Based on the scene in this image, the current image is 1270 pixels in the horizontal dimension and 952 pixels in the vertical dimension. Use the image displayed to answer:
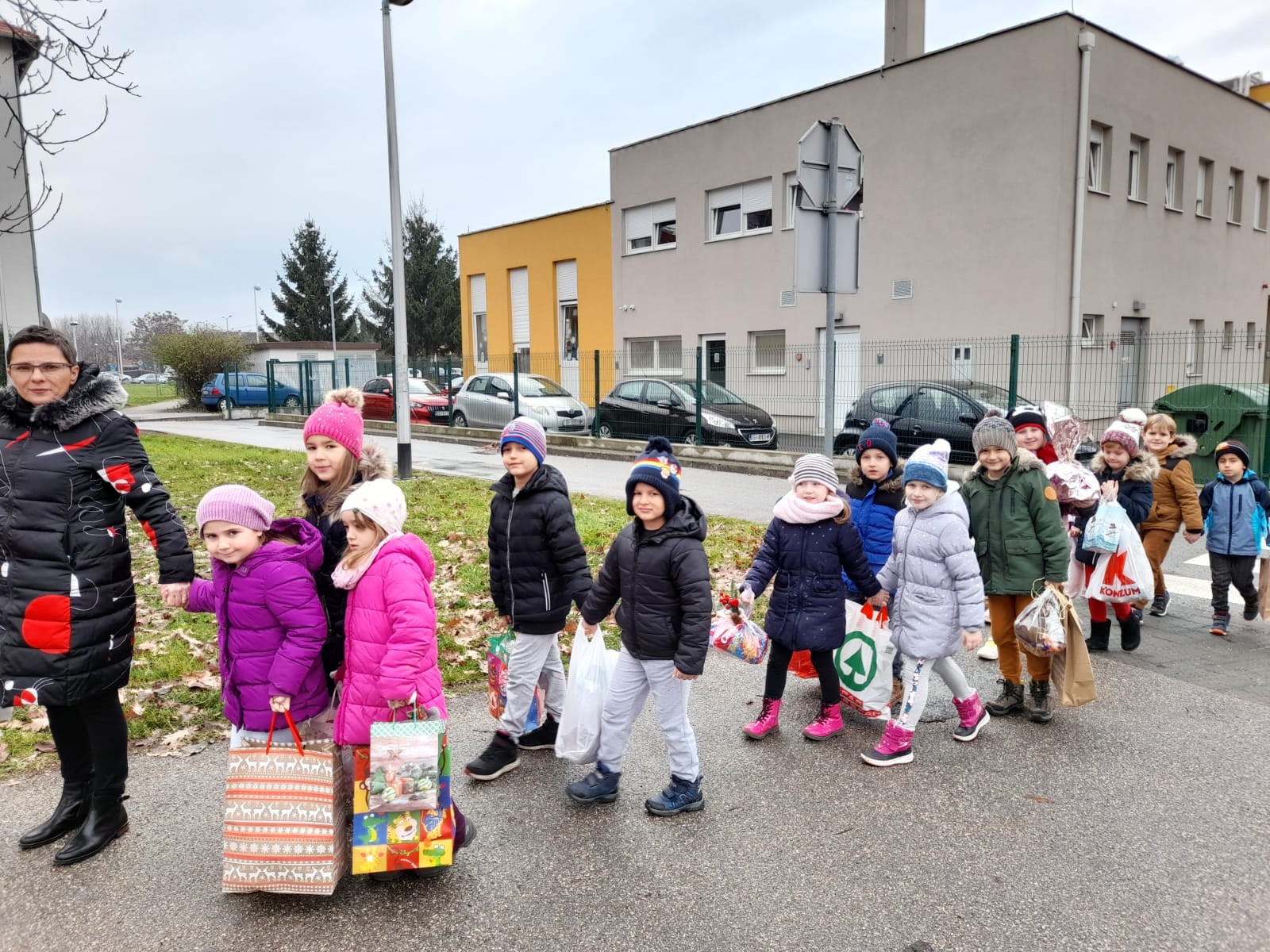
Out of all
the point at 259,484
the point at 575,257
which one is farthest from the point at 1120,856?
the point at 575,257

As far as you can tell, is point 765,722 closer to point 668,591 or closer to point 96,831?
point 668,591

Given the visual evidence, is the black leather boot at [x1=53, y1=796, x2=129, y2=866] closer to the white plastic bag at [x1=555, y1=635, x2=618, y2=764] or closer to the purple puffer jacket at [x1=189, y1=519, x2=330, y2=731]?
the purple puffer jacket at [x1=189, y1=519, x2=330, y2=731]

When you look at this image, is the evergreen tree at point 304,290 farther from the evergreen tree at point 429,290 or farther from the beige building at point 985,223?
the beige building at point 985,223

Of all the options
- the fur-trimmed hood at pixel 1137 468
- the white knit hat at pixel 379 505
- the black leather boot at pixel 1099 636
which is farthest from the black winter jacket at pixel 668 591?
the fur-trimmed hood at pixel 1137 468

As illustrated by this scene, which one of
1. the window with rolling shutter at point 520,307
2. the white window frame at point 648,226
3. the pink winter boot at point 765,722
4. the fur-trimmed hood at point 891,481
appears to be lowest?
the pink winter boot at point 765,722

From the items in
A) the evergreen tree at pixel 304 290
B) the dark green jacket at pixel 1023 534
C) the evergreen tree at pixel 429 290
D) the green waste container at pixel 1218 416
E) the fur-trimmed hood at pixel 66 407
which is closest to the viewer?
the fur-trimmed hood at pixel 66 407

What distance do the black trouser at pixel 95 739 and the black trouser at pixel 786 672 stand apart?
9.18ft

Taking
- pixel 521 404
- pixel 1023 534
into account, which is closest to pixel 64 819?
pixel 1023 534

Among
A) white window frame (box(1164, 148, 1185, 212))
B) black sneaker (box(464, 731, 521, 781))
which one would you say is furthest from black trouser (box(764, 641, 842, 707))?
white window frame (box(1164, 148, 1185, 212))

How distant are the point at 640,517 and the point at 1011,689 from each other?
2440mm

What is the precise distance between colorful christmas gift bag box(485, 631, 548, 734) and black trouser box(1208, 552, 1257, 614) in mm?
4831

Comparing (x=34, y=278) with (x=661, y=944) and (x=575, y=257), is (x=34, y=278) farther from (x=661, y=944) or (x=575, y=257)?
(x=575, y=257)

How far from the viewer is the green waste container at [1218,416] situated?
36.3ft

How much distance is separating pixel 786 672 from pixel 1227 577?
380 cm
